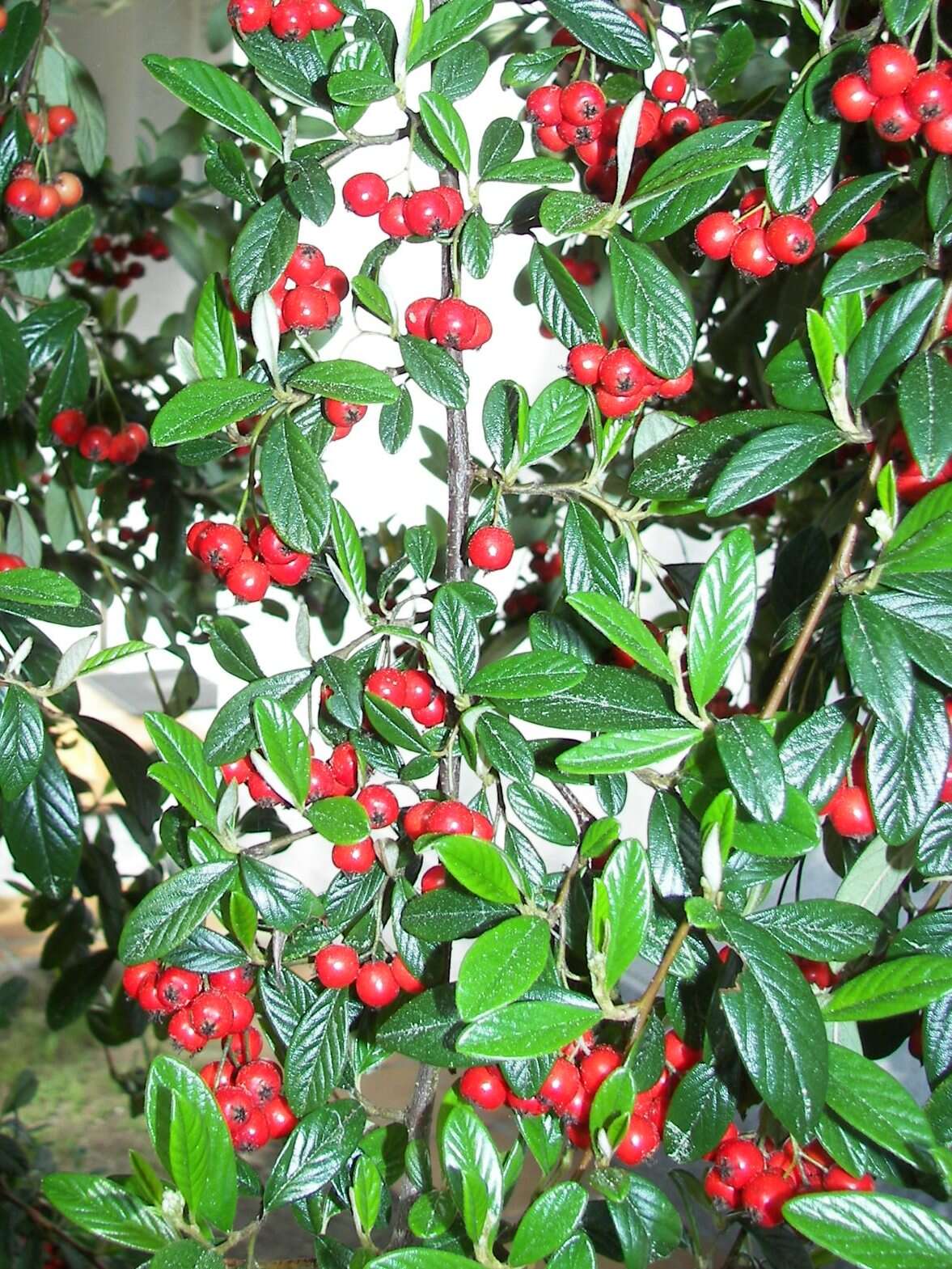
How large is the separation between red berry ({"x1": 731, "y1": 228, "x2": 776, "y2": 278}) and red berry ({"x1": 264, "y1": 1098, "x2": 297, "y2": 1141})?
41 centimetres

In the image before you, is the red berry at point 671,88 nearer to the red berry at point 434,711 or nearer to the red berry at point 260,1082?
the red berry at point 434,711

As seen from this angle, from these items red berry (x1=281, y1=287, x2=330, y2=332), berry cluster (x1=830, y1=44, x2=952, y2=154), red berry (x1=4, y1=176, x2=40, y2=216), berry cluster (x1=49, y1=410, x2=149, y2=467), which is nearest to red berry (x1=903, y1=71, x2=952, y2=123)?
berry cluster (x1=830, y1=44, x2=952, y2=154)

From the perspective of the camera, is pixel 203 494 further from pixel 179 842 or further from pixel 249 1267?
pixel 249 1267

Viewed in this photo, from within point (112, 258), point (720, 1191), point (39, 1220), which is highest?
point (112, 258)

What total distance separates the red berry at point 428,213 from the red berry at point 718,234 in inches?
4.1

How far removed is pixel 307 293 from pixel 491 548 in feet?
0.41

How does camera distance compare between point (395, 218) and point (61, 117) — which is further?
point (61, 117)

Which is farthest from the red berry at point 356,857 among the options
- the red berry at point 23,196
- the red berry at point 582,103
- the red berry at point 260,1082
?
the red berry at point 23,196

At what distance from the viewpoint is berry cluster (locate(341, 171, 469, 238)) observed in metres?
0.47

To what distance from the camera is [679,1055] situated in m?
0.50

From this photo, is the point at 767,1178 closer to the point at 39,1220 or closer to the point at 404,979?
the point at 404,979

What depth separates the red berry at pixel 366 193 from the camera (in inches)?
20.0

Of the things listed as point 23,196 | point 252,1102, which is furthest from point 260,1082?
point 23,196

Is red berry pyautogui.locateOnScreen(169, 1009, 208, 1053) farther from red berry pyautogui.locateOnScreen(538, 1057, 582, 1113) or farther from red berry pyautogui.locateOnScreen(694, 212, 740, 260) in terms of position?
red berry pyautogui.locateOnScreen(694, 212, 740, 260)
